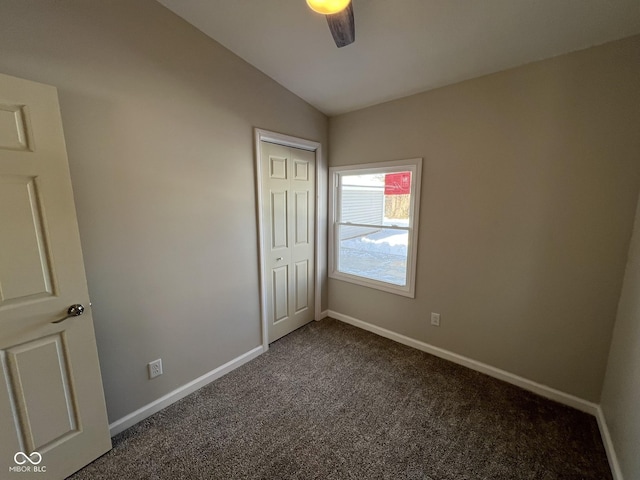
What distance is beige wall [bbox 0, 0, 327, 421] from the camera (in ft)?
4.56

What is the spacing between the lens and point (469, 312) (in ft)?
7.47

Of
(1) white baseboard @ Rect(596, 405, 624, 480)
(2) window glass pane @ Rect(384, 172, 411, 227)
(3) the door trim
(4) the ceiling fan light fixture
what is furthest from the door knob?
(1) white baseboard @ Rect(596, 405, 624, 480)

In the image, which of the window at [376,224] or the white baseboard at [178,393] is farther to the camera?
the window at [376,224]

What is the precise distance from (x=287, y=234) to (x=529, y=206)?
205 centimetres

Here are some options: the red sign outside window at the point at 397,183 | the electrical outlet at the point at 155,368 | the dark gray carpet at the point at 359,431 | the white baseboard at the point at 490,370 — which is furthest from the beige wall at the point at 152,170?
the white baseboard at the point at 490,370

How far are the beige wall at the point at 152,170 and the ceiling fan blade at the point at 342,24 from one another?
1.16m

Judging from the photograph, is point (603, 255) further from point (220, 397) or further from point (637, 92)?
point (220, 397)

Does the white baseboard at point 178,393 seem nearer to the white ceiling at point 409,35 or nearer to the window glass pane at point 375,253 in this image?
the window glass pane at point 375,253

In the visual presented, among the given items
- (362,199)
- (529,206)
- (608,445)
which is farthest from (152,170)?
(608,445)

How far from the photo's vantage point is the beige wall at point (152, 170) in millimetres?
1391

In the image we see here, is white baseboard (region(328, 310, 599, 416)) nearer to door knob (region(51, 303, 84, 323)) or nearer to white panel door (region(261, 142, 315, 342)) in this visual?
white panel door (region(261, 142, 315, 342))

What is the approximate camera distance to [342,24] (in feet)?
3.71

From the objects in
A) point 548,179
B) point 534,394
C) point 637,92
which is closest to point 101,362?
point 534,394

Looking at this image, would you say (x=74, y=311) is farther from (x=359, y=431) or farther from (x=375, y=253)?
(x=375, y=253)
